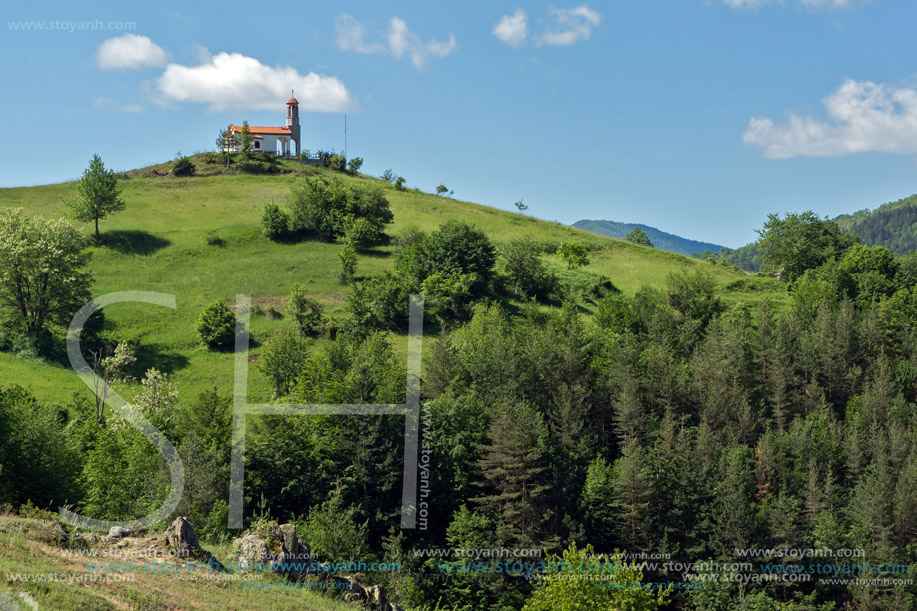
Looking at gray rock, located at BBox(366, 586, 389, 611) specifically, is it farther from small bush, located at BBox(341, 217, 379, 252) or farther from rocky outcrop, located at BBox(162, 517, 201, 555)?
Result: small bush, located at BBox(341, 217, 379, 252)

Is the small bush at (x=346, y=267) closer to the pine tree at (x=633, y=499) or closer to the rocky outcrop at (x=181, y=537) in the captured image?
the pine tree at (x=633, y=499)

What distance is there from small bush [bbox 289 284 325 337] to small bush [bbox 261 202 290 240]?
67.1 ft

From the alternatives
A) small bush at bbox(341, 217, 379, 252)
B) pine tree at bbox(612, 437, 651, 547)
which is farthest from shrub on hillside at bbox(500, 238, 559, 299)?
pine tree at bbox(612, 437, 651, 547)

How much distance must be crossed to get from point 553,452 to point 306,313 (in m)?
27.1

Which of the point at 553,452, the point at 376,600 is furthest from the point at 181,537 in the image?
the point at 553,452

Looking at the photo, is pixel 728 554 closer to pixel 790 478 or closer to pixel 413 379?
pixel 790 478

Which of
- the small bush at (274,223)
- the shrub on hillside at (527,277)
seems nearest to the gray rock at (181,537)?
the shrub on hillside at (527,277)

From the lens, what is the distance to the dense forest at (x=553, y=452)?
39031 millimetres

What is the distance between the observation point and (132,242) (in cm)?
8056

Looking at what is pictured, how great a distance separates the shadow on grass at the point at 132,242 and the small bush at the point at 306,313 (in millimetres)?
23593

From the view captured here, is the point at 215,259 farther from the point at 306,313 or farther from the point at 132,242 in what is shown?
the point at 306,313

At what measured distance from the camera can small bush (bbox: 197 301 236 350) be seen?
62.2 metres

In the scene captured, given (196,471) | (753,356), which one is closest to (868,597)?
(753,356)

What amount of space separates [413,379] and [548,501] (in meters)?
12.2
